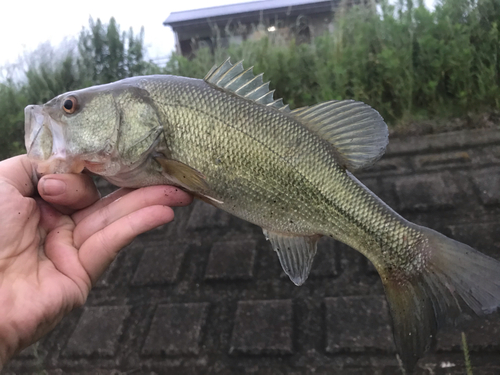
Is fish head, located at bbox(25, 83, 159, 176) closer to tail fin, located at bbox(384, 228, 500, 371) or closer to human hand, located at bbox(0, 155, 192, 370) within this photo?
human hand, located at bbox(0, 155, 192, 370)

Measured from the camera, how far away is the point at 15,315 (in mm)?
1138

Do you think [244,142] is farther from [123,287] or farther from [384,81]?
[384,81]

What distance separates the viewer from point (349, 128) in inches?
47.9

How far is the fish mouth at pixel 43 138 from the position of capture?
1145 millimetres

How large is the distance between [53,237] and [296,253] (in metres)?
0.92

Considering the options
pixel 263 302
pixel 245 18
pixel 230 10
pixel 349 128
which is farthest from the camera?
pixel 230 10

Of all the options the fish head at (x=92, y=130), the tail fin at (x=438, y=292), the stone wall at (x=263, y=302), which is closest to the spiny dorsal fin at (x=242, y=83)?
the fish head at (x=92, y=130)

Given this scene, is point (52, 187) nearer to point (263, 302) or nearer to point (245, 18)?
point (263, 302)

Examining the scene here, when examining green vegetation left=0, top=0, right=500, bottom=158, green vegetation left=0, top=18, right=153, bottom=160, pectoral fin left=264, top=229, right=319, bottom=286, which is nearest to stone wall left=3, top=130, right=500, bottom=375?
green vegetation left=0, top=0, right=500, bottom=158

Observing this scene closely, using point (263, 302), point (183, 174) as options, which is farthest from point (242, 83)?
point (263, 302)

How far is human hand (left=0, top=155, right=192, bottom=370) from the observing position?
3.85 ft

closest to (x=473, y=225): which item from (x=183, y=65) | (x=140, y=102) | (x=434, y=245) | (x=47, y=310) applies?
(x=434, y=245)

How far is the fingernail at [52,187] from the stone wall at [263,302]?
113 cm

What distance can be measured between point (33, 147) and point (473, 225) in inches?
89.7
